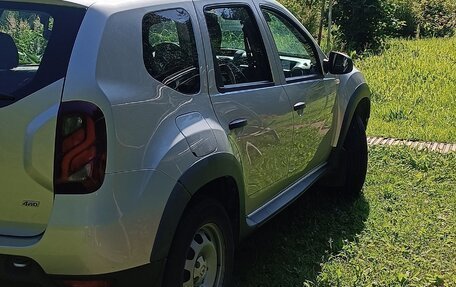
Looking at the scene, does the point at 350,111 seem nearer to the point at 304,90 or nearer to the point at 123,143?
the point at 304,90

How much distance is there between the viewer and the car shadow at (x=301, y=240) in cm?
391

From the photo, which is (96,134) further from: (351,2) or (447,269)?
(351,2)

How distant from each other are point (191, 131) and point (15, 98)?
0.79 m

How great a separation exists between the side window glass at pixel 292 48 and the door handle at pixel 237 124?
2.84 ft

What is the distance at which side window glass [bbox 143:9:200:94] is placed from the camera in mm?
2713

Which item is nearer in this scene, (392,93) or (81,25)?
(81,25)

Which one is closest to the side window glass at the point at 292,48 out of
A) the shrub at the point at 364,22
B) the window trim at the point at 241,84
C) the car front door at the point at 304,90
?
the car front door at the point at 304,90

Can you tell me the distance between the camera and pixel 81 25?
2443mm

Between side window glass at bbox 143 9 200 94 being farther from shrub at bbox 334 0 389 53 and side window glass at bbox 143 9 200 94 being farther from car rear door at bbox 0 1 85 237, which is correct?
shrub at bbox 334 0 389 53

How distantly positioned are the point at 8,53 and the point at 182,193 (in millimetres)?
994

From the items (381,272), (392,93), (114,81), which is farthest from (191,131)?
(392,93)

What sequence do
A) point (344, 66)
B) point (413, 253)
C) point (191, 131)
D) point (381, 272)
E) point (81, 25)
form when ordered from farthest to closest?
point (344, 66) → point (413, 253) → point (381, 272) → point (191, 131) → point (81, 25)

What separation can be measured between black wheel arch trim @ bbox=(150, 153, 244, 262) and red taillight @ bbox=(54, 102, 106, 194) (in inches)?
14.6

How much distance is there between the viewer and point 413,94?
30.6 feet
